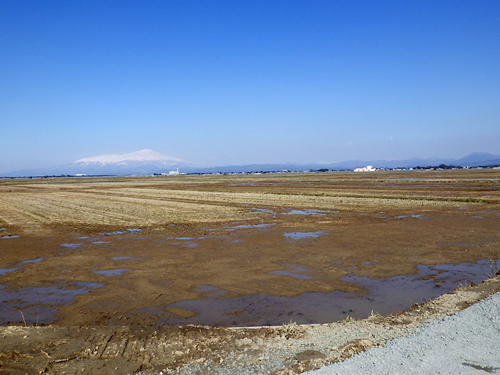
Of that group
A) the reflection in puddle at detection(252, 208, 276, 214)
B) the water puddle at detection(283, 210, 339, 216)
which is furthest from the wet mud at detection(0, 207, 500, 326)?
the reflection in puddle at detection(252, 208, 276, 214)

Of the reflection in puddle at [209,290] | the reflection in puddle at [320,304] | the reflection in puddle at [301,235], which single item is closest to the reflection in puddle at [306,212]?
the reflection in puddle at [301,235]

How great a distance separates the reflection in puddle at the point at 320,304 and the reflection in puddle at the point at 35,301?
2.73m

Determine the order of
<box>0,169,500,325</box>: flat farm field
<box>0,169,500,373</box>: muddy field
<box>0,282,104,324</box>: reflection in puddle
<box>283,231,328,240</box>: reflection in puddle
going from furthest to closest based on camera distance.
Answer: <box>283,231,328,240</box>: reflection in puddle < <box>0,169,500,325</box>: flat farm field < <box>0,169,500,373</box>: muddy field < <box>0,282,104,324</box>: reflection in puddle

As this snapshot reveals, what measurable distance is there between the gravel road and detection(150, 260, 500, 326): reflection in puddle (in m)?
1.77

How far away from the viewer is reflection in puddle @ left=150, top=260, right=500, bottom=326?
8.20 m

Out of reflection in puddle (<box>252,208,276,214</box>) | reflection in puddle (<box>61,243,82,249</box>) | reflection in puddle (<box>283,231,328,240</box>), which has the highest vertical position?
reflection in puddle (<box>61,243,82,249</box>)

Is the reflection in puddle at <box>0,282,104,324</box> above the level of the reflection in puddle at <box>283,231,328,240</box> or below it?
above

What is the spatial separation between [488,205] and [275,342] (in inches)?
1116

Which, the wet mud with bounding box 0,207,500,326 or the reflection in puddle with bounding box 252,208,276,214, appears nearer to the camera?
the wet mud with bounding box 0,207,500,326

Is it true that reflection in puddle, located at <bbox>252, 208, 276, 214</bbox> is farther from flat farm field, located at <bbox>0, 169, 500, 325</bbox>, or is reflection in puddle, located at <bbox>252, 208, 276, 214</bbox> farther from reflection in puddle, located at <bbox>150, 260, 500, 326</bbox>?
reflection in puddle, located at <bbox>150, 260, 500, 326</bbox>

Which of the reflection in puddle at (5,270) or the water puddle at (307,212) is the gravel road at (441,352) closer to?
the reflection in puddle at (5,270)

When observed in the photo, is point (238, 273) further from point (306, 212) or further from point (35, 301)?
point (306, 212)

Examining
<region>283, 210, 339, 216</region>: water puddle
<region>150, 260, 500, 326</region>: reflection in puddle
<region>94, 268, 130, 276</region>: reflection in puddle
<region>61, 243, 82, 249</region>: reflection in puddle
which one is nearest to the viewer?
<region>150, 260, 500, 326</region>: reflection in puddle

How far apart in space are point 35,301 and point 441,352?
367 inches
